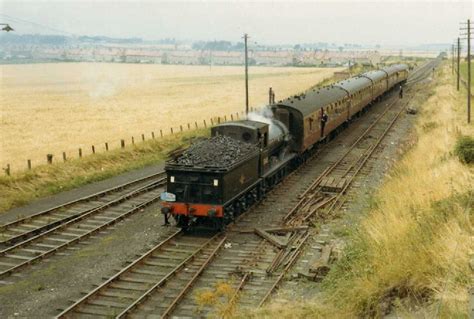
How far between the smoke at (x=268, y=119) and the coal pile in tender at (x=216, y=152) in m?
2.91

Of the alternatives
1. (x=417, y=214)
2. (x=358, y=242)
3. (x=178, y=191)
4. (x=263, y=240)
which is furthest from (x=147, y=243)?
(x=417, y=214)

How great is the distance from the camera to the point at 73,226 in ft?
55.7

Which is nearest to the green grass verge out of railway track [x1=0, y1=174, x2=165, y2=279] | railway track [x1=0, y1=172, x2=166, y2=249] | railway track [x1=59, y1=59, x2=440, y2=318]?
railway track [x1=0, y1=172, x2=166, y2=249]

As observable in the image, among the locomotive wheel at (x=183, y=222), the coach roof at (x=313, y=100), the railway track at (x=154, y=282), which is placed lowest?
the railway track at (x=154, y=282)

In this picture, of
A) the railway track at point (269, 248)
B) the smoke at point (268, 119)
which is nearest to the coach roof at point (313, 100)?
the smoke at point (268, 119)

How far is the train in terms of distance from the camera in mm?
15492

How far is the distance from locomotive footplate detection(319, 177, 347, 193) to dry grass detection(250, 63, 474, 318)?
4.38 meters

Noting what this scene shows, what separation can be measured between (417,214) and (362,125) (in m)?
25.5

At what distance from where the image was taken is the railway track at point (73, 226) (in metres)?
14.4

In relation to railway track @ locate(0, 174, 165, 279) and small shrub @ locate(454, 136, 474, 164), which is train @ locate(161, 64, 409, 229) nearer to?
railway track @ locate(0, 174, 165, 279)

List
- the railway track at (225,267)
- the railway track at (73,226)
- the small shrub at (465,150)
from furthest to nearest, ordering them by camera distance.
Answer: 1. the small shrub at (465,150)
2. the railway track at (73,226)
3. the railway track at (225,267)

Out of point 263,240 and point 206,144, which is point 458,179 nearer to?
point 263,240

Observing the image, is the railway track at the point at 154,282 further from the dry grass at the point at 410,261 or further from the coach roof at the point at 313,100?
the coach roof at the point at 313,100

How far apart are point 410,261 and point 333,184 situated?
11.2 meters
